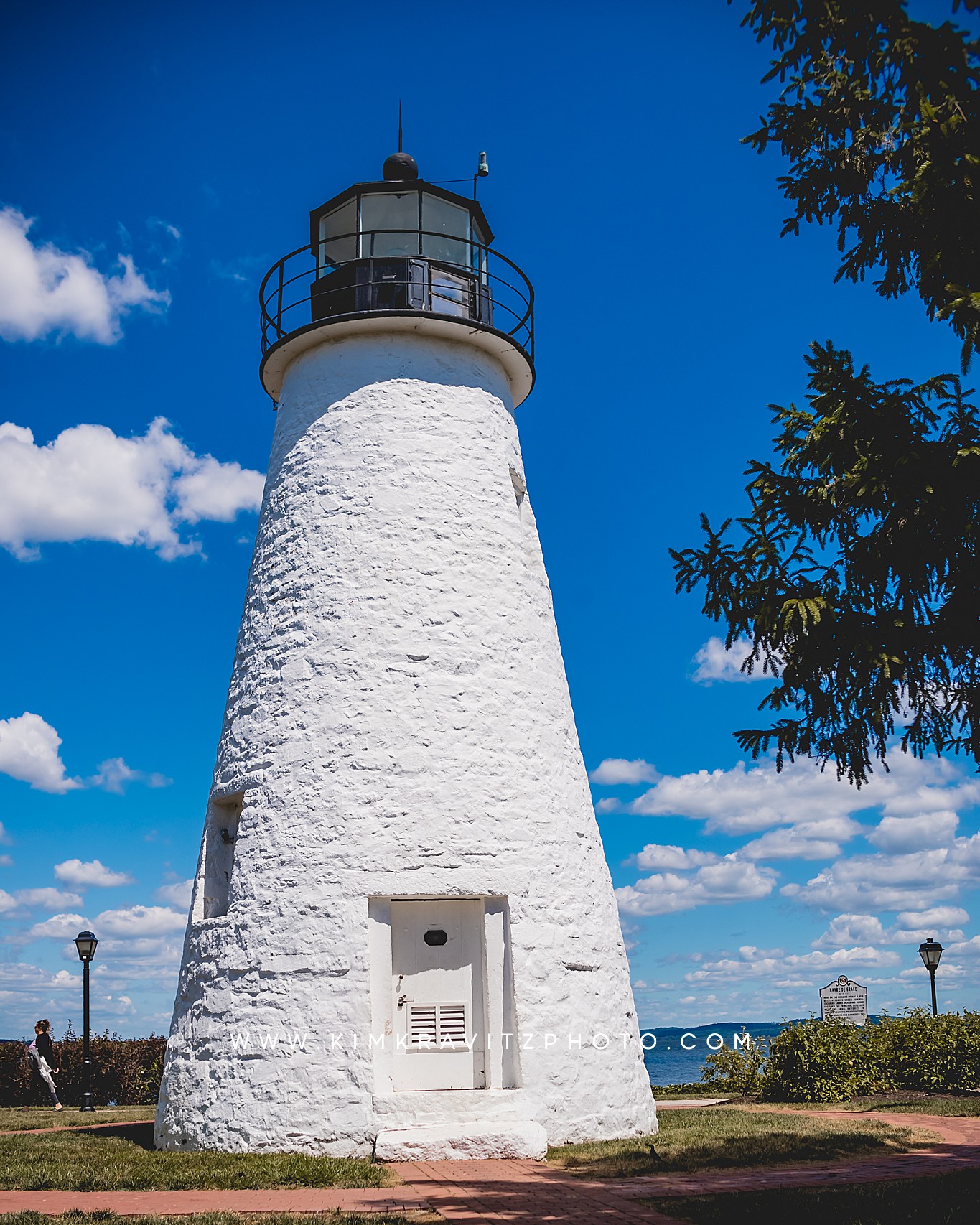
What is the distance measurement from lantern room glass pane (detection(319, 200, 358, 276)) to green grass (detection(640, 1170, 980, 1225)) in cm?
1142

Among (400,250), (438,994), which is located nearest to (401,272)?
(400,250)

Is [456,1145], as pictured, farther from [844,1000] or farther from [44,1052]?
[844,1000]

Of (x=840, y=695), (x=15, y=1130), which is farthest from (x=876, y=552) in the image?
(x=15, y=1130)

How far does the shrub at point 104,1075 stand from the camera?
19.4 meters

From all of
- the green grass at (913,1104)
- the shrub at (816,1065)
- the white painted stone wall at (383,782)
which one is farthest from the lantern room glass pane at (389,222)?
the green grass at (913,1104)

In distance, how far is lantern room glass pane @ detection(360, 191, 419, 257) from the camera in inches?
552

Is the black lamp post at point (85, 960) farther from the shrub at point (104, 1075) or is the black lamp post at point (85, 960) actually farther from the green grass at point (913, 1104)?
the green grass at point (913, 1104)

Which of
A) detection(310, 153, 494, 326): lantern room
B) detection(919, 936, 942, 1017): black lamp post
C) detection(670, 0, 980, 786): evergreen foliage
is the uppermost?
detection(310, 153, 494, 326): lantern room

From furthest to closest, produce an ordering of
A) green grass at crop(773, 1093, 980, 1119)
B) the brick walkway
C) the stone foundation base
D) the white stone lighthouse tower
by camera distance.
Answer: green grass at crop(773, 1093, 980, 1119), the white stone lighthouse tower, the stone foundation base, the brick walkway

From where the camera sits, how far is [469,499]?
1289 centimetres

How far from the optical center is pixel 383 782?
37.4ft

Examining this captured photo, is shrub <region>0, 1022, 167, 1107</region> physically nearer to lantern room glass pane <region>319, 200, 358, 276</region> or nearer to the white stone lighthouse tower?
the white stone lighthouse tower

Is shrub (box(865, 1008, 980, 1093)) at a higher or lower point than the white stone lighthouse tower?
lower

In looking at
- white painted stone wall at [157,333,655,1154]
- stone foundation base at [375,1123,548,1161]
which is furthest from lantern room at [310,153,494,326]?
stone foundation base at [375,1123,548,1161]
